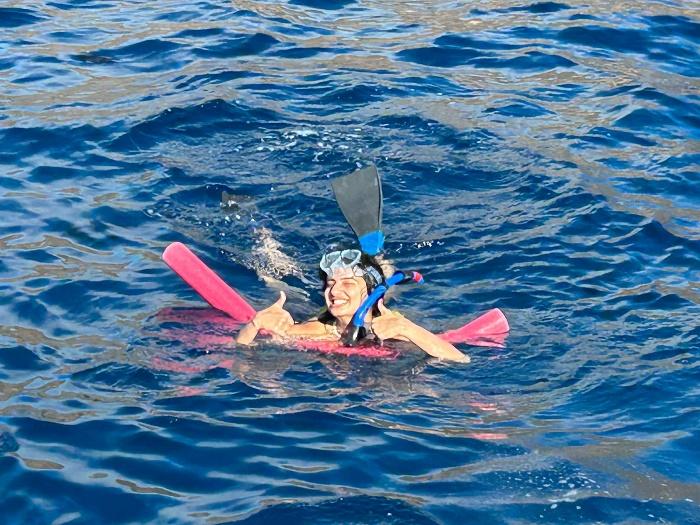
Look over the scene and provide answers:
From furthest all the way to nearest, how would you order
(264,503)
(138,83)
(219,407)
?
(138,83) → (219,407) → (264,503)

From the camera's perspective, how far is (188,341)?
6.69m

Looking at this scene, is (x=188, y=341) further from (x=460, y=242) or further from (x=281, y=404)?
(x=460, y=242)

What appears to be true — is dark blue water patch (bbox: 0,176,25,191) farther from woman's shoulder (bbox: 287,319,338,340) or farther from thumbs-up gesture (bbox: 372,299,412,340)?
thumbs-up gesture (bbox: 372,299,412,340)

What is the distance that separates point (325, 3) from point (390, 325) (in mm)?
7551

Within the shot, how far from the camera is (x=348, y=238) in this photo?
849cm

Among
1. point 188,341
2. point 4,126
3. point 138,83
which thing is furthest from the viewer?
point 138,83

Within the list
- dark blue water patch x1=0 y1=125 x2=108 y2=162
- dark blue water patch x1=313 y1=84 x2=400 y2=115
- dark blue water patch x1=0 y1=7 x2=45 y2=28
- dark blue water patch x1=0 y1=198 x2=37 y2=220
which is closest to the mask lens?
dark blue water patch x1=0 y1=198 x2=37 y2=220

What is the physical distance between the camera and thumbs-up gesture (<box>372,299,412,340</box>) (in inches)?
269

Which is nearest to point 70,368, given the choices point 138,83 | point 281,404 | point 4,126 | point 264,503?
point 281,404

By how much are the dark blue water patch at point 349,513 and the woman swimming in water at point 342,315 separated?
1957 millimetres

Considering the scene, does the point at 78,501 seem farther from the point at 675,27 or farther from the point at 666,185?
the point at 675,27

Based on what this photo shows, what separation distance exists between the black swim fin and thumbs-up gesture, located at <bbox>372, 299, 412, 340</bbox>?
29.0 inches

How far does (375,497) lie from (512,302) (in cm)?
277

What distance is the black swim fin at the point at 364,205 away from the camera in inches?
301
